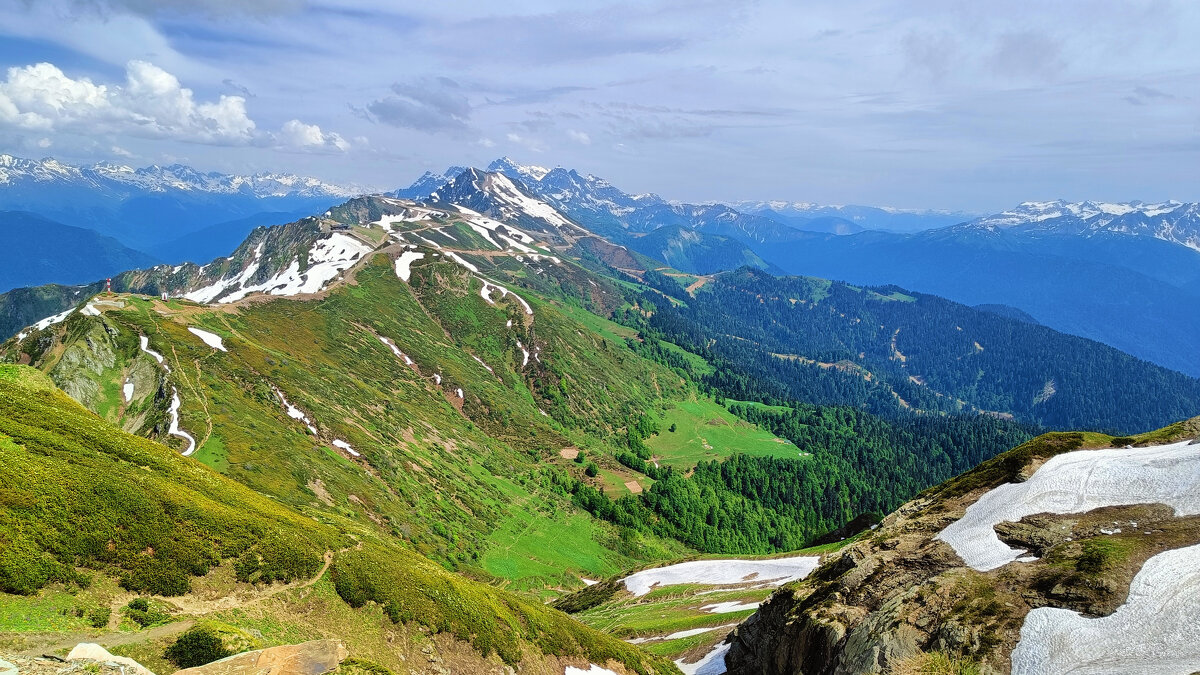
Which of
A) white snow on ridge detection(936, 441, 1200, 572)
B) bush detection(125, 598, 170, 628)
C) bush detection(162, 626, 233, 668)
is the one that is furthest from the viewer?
white snow on ridge detection(936, 441, 1200, 572)

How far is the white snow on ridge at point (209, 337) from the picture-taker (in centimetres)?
11664

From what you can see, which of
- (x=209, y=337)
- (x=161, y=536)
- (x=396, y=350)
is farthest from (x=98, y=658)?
(x=396, y=350)

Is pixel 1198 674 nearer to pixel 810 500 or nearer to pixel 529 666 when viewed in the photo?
pixel 529 666

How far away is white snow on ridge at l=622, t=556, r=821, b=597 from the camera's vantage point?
3506 inches

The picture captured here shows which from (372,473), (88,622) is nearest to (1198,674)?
(88,622)

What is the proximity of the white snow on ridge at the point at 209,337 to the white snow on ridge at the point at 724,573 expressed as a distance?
94.0 m

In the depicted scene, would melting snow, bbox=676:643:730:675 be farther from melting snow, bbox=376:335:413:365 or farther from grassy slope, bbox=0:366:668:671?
melting snow, bbox=376:335:413:365

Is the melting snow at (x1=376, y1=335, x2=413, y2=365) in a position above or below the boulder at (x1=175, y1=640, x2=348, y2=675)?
above

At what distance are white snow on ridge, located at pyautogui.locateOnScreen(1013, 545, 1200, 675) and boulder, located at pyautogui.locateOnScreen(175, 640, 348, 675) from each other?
114 feet

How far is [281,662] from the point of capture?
27797 mm

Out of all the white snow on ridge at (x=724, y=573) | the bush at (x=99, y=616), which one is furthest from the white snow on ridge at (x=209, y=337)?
the bush at (x=99, y=616)

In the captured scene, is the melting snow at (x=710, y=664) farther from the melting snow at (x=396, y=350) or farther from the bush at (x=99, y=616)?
the melting snow at (x=396, y=350)

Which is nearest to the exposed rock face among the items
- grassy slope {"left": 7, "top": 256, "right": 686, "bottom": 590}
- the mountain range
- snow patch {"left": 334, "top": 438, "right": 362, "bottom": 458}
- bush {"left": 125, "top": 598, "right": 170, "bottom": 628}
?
the mountain range

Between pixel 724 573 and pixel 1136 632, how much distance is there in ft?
237
